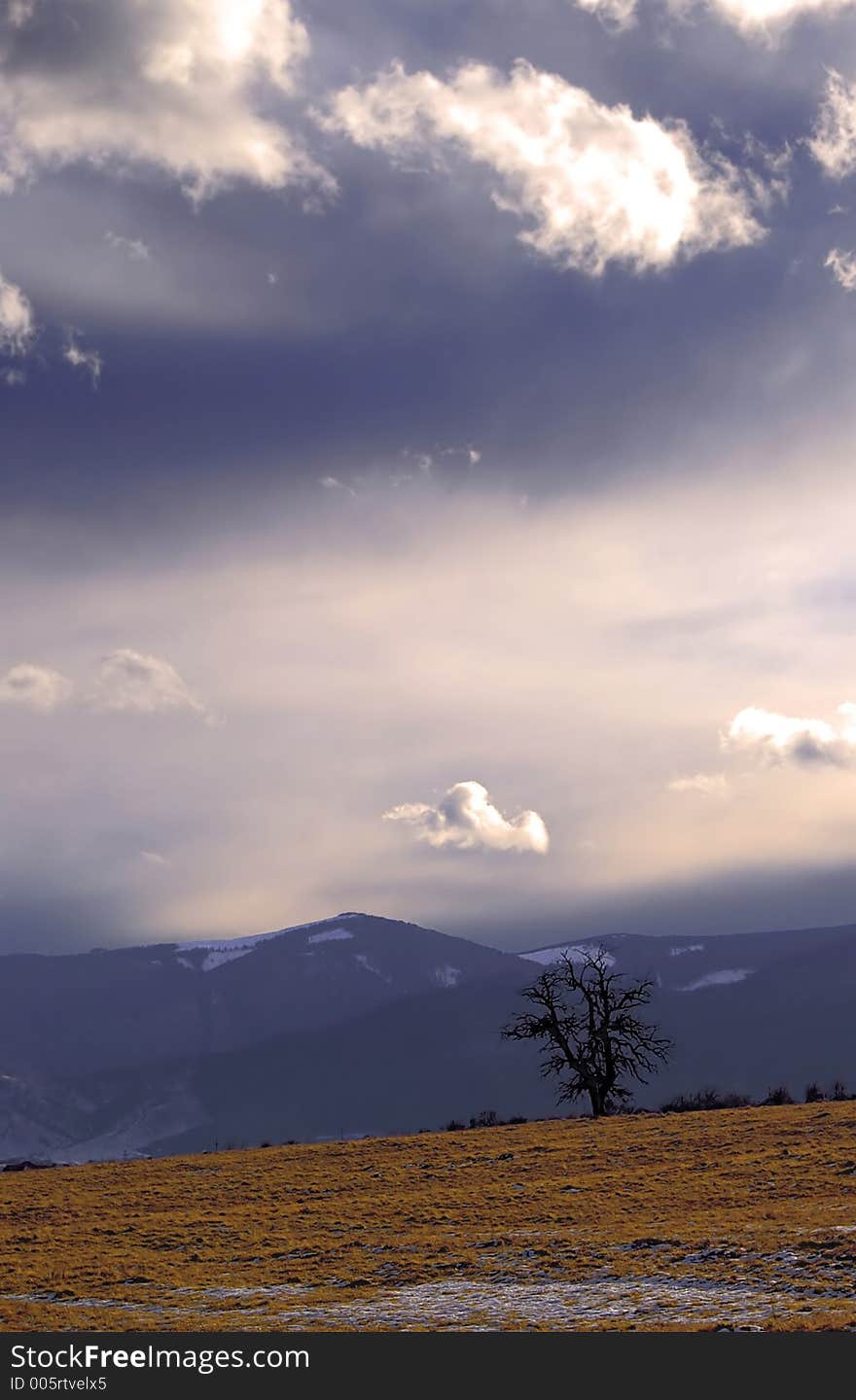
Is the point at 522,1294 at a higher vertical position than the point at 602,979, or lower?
lower

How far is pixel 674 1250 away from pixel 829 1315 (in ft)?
35.9

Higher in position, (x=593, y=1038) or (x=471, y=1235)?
(x=593, y=1038)

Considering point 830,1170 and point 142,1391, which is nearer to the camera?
point 142,1391

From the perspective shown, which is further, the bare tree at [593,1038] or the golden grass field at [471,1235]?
the bare tree at [593,1038]

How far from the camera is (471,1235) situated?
46.5 meters

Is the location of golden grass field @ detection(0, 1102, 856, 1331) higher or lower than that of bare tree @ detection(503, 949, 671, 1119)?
lower

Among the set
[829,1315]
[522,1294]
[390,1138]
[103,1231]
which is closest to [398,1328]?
[522,1294]

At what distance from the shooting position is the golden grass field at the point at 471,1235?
33.3 m

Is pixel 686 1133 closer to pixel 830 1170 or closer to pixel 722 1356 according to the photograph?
pixel 830 1170

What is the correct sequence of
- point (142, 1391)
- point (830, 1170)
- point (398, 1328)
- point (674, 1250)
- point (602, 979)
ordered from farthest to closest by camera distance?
1. point (602, 979)
2. point (830, 1170)
3. point (674, 1250)
4. point (398, 1328)
5. point (142, 1391)

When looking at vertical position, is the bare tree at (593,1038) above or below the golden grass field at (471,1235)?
above

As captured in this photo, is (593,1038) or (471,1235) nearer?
(471,1235)

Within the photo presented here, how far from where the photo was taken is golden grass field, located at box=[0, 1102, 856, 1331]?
33344mm

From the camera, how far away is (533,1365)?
26406 mm
